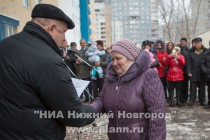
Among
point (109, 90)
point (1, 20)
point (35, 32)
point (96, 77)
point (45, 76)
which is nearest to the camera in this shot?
point (45, 76)

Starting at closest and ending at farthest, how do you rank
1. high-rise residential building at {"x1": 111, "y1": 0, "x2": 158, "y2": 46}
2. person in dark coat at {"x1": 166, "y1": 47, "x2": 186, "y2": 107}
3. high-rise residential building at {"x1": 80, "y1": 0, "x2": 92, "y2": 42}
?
person in dark coat at {"x1": 166, "y1": 47, "x2": 186, "y2": 107}, high-rise residential building at {"x1": 80, "y1": 0, "x2": 92, "y2": 42}, high-rise residential building at {"x1": 111, "y1": 0, "x2": 158, "y2": 46}

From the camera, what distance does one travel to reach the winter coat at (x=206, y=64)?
726cm

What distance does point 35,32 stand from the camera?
1.94 meters

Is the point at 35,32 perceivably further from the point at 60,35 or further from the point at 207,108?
the point at 207,108

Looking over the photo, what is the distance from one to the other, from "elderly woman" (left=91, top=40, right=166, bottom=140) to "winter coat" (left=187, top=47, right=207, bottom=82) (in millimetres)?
5402

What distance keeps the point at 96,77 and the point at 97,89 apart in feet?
1.31

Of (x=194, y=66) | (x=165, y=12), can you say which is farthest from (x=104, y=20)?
(x=194, y=66)

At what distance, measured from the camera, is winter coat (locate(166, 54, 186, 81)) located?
24.4 ft

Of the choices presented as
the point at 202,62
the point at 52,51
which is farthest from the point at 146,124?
the point at 202,62

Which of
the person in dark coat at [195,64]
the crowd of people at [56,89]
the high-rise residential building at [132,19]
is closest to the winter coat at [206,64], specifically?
the person in dark coat at [195,64]

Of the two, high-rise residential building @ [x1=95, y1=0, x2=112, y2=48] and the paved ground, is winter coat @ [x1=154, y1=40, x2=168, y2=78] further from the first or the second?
high-rise residential building @ [x1=95, y1=0, x2=112, y2=48]

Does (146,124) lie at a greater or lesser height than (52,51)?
lesser

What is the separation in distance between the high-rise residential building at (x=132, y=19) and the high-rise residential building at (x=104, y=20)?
532 cm

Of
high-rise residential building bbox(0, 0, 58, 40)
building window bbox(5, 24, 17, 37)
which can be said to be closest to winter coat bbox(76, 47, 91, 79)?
high-rise residential building bbox(0, 0, 58, 40)
